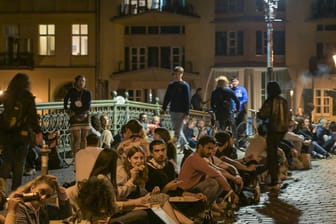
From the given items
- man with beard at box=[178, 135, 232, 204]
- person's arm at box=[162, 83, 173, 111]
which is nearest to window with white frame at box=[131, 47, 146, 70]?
person's arm at box=[162, 83, 173, 111]

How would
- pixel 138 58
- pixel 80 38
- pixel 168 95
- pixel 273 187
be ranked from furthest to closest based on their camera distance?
pixel 80 38, pixel 138 58, pixel 168 95, pixel 273 187

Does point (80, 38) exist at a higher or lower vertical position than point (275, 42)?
higher

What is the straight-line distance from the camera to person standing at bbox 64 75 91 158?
610 inches

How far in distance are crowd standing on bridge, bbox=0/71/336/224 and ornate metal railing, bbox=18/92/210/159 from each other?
117 centimetres

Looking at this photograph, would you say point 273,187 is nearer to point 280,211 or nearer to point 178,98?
point 280,211

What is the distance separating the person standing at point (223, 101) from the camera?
18.4 m

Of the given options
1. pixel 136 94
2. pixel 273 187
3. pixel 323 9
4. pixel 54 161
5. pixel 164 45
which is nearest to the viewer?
pixel 273 187

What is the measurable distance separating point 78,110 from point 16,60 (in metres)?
34.1

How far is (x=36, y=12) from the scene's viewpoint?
4828 cm

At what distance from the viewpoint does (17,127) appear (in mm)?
10375

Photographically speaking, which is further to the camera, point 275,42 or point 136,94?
point 136,94

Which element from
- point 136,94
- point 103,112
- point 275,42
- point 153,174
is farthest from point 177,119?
point 136,94

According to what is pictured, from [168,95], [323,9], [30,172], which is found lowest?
[30,172]

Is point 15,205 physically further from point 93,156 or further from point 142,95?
point 142,95
